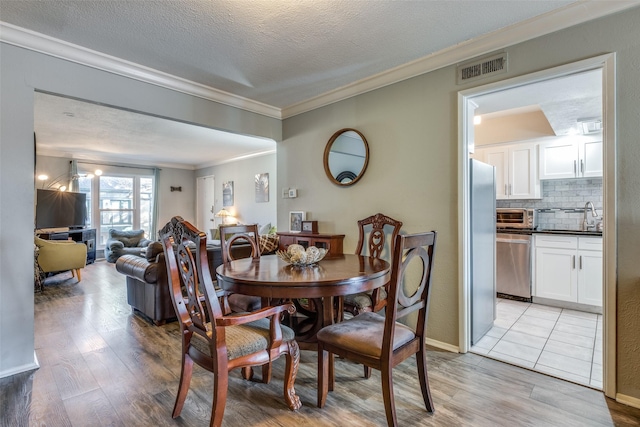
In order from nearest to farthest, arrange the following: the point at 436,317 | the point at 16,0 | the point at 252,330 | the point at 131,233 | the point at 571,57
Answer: the point at 252,330 → the point at 16,0 → the point at 571,57 → the point at 436,317 → the point at 131,233

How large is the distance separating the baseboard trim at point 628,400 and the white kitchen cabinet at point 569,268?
6.83 ft

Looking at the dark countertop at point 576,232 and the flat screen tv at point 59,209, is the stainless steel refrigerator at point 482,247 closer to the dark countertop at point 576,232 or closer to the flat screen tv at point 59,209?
the dark countertop at point 576,232

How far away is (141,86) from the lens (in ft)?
9.30

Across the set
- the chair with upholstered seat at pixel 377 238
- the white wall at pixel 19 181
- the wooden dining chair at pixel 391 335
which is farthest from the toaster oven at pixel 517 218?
the white wall at pixel 19 181

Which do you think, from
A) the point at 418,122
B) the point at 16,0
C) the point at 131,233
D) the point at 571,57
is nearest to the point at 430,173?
the point at 418,122

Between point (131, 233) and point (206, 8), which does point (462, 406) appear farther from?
point (131, 233)

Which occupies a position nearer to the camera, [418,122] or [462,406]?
[462,406]

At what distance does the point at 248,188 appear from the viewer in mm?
7430

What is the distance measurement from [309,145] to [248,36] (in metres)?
1.57

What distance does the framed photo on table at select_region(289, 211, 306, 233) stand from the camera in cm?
380

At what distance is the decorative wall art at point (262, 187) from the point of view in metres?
6.92

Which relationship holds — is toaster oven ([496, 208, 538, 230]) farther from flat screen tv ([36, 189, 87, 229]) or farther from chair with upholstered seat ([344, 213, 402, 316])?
flat screen tv ([36, 189, 87, 229])

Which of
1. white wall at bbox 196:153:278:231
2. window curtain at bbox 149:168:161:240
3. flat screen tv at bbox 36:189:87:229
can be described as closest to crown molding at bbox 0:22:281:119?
white wall at bbox 196:153:278:231

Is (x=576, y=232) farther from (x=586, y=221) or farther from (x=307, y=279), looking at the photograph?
(x=307, y=279)
